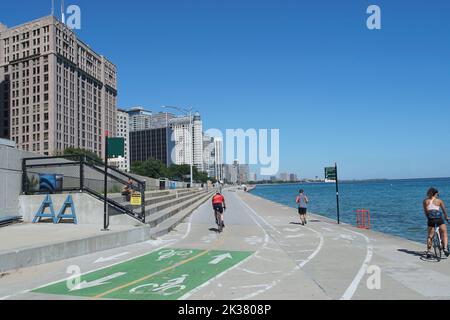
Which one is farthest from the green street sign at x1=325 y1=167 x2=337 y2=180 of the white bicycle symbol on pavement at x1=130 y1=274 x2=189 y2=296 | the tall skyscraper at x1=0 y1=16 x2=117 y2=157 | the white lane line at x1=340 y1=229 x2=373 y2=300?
the tall skyscraper at x1=0 y1=16 x2=117 y2=157

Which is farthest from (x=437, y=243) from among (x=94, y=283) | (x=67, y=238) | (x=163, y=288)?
(x=67, y=238)

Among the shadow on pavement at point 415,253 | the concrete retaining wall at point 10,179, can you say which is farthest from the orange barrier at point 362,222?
the concrete retaining wall at point 10,179

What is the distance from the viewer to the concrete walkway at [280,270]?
7047 mm

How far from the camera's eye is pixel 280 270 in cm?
899

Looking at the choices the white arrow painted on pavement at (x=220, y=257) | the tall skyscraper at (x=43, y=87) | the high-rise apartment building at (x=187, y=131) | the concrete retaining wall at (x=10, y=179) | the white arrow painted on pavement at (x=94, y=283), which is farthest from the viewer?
the tall skyscraper at (x=43, y=87)

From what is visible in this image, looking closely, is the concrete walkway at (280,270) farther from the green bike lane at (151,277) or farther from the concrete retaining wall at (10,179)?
the concrete retaining wall at (10,179)

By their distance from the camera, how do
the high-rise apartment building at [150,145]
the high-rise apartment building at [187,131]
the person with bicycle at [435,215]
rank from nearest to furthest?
the person with bicycle at [435,215]
the high-rise apartment building at [187,131]
the high-rise apartment building at [150,145]

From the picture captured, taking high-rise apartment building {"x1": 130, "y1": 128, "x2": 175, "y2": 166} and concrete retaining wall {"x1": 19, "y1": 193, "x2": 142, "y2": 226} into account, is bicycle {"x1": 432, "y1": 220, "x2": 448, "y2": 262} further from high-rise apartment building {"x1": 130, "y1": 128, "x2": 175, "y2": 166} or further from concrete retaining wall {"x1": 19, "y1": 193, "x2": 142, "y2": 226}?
high-rise apartment building {"x1": 130, "y1": 128, "x2": 175, "y2": 166}

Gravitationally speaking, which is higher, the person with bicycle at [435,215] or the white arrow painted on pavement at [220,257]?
the person with bicycle at [435,215]

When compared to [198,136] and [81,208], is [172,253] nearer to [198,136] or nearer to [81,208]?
[81,208]

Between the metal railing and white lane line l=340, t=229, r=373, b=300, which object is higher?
the metal railing

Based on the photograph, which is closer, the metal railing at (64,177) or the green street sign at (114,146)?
the green street sign at (114,146)

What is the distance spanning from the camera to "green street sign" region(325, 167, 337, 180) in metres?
22.0

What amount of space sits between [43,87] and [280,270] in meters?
141
